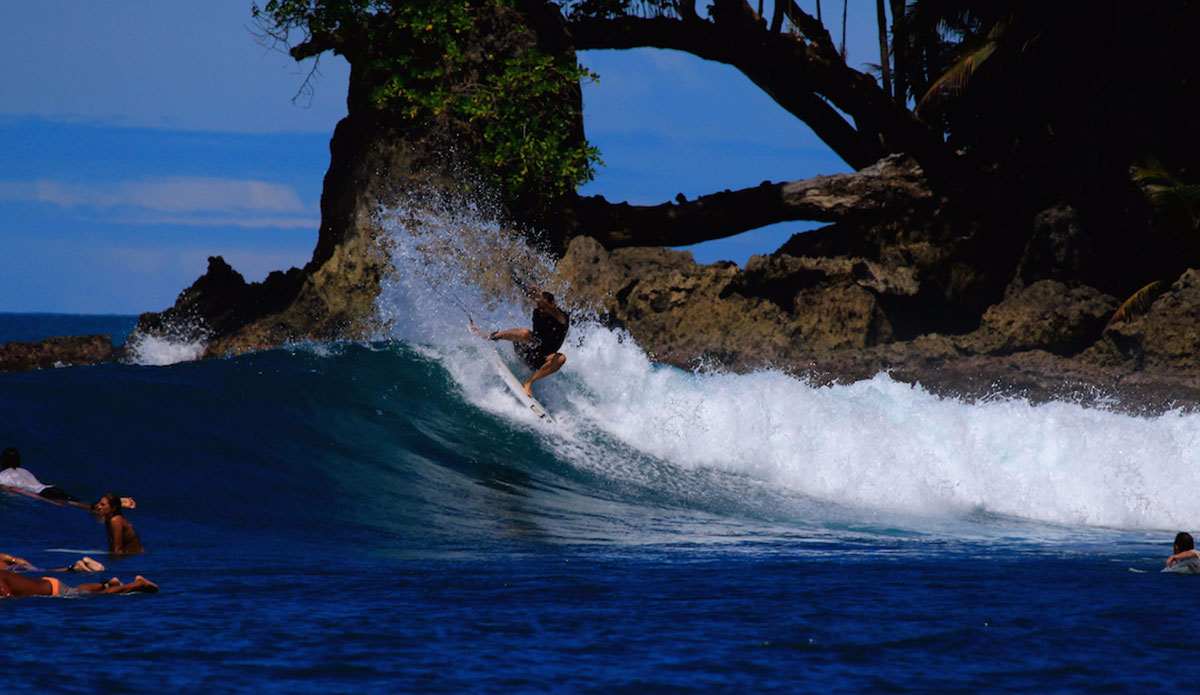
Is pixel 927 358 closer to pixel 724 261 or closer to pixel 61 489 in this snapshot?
pixel 724 261

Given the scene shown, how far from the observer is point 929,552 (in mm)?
8969

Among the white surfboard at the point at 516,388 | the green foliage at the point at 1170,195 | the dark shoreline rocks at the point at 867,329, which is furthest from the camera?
the green foliage at the point at 1170,195

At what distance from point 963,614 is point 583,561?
2.73 metres

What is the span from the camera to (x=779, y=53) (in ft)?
81.9

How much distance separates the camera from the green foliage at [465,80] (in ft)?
73.4

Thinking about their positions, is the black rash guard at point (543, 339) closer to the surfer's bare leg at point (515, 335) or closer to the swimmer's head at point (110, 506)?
the surfer's bare leg at point (515, 335)

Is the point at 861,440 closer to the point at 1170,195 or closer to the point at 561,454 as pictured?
the point at 561,454

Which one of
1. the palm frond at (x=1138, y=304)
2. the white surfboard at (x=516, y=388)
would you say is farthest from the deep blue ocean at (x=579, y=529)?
the palm frond at (x=1138, y=304)

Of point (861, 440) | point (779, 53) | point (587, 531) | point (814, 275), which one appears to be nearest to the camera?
point (587, 531)

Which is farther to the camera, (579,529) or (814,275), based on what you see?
(814,275)

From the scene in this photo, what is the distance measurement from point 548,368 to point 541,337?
44 centimetres

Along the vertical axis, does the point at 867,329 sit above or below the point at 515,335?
above

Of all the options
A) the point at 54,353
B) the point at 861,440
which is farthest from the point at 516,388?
the point at 54,353

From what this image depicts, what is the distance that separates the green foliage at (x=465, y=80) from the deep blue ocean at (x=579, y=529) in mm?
5073
